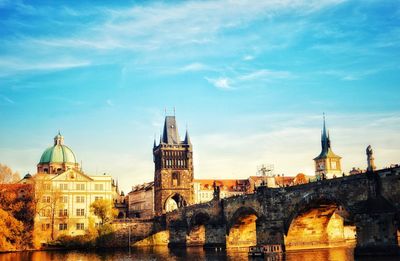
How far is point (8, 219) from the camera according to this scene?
314ft

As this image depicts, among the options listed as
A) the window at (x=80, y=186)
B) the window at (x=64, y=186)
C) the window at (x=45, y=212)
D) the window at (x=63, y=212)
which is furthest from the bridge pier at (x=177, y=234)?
the window at (x=64, y=186)

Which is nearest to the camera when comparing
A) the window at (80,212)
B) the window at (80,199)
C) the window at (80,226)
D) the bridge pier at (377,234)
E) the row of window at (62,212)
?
the bridge pier at (377,234)

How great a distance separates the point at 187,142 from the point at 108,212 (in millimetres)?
36904

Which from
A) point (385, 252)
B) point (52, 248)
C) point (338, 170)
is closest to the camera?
point (385, 252)

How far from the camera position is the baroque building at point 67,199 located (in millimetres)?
114719

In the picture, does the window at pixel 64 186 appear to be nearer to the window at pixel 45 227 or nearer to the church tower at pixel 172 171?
the window at pixel 45 227

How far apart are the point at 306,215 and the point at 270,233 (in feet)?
20.3

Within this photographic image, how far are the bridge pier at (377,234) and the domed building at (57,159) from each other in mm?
105625

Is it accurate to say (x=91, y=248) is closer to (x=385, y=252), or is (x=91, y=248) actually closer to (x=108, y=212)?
(x=108, y=212)

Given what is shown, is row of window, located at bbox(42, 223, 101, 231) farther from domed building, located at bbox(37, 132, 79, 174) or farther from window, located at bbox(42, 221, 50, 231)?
domed building, located at bbox(37, 132, 79, 174)

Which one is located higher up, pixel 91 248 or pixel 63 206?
pixel 63 206

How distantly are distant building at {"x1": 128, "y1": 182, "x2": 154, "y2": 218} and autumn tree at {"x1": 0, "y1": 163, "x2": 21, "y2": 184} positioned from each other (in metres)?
54.5

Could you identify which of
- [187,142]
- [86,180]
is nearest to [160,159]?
[187,142]

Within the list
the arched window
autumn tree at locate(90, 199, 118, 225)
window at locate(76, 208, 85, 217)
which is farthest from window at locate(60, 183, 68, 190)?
the arched window
